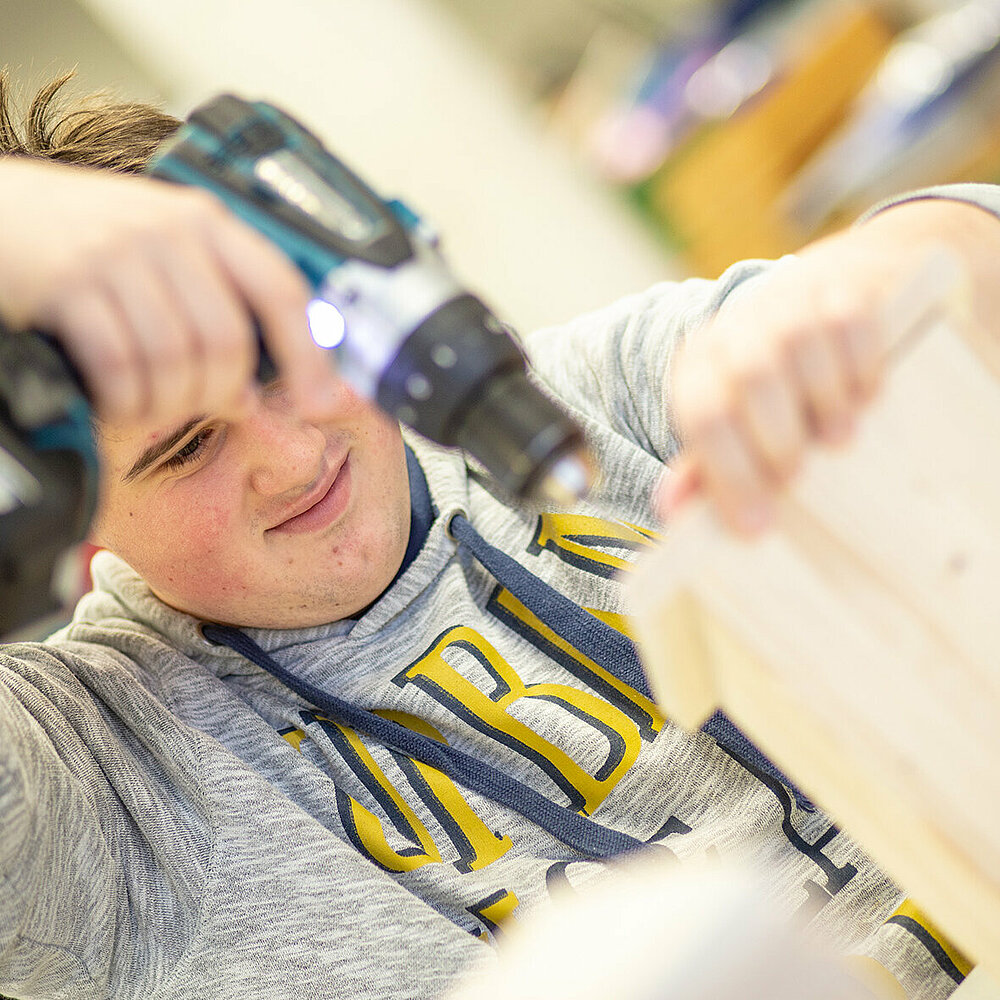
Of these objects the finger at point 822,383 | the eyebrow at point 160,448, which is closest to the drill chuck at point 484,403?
the finger at point 822,383

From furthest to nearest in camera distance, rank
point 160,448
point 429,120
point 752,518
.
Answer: point 429,120
point 160,448
point 752,518

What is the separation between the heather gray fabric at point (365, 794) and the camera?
0.80m

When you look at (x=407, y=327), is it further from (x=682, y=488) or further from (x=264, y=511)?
(x=264, y=511)

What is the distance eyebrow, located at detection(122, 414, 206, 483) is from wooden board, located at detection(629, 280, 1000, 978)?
506 mm

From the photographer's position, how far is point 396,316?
1.37 feet

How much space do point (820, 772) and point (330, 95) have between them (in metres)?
2.08

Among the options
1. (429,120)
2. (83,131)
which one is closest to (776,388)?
(83,131)

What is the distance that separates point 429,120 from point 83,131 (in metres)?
1.43

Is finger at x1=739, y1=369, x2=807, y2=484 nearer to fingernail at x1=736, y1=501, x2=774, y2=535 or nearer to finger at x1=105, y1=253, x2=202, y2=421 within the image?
fingernail at x1=736, y1=501, x2=774, y2=535

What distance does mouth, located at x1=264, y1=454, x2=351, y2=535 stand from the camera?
91 cm

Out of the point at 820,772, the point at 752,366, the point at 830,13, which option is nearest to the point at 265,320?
the point at 752,366

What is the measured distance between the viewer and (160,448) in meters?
0.80

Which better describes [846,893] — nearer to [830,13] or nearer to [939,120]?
[939,120]

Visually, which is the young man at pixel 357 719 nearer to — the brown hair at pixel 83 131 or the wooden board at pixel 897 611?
the brown hair at pixel 83 131
